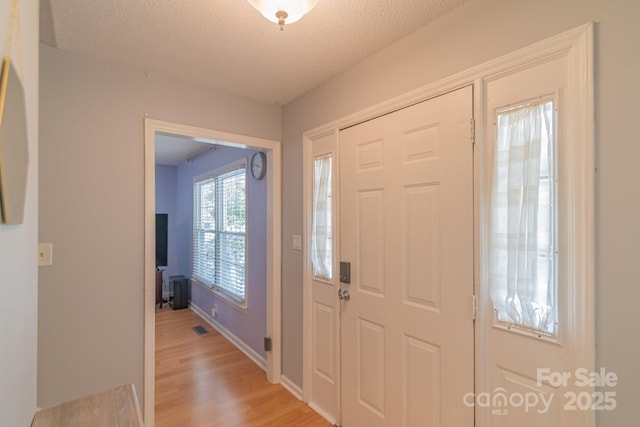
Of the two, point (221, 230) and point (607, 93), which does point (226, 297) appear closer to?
point (221, 230)

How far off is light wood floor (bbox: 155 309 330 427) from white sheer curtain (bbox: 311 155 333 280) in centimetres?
110

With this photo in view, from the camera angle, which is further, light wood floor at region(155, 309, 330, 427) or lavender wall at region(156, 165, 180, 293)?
lavender wall at region(156, 165, 180, 293)

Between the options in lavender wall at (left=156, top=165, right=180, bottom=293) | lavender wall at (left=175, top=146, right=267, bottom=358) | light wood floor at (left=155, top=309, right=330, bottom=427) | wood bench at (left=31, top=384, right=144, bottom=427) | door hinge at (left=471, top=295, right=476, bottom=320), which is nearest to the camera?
wood bench at (left=31, top=384, right=144, bottom=427)

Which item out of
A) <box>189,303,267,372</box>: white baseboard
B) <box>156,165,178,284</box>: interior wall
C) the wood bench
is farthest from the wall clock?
<box>156,165,178,284</box>: interior wall

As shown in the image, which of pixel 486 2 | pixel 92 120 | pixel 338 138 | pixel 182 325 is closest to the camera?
pixel 486 2

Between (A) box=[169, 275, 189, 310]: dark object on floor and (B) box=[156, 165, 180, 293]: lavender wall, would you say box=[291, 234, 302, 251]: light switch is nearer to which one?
(A) box=[169, 275, 189, 310]: dark object on floor

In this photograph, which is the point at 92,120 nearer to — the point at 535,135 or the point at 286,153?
the point at 286,153

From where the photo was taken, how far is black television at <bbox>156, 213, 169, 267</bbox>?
4926mm

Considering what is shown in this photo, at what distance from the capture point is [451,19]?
4.77ft

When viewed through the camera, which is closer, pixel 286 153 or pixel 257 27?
pixel 257 27

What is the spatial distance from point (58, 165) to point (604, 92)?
2707 millimetres

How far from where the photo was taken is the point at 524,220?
1186 mm

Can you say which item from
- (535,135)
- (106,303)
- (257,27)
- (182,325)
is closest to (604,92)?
(535,135)

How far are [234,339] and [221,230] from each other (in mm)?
1444
